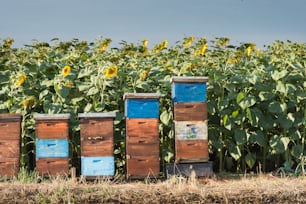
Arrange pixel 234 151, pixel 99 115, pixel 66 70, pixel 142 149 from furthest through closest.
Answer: pixel 234 151, pixel 66 70, pixel 142 149, pixel 99 115

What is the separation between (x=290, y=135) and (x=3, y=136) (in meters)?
2.76

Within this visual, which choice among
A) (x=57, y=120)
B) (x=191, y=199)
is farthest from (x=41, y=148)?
(x=191, y=199)

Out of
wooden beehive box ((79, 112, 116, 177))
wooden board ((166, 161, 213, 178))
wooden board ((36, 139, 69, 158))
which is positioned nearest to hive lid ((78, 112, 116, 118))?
wooden beehive box ((79, 112, 116, 177))

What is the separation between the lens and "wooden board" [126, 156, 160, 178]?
5496 millimetres

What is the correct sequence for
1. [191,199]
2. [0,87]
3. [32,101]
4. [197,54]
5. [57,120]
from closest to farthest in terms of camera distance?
[191,199]
[57,120]
[32,101]
[0,87]
[197,54]

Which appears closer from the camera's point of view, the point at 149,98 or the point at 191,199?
the point at 191,199

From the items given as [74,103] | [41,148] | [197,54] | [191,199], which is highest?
[197,54]

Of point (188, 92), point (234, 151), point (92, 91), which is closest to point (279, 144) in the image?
point (234, 151)

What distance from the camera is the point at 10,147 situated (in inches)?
218

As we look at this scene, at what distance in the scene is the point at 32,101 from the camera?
5.89m

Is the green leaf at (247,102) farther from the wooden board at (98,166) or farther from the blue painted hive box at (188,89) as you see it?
the wooden board at (98,166)

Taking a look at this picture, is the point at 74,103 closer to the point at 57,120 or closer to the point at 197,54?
the point at 57,120

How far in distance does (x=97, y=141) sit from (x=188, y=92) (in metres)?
0.93

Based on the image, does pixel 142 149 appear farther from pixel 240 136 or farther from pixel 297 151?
pixel 297 151
